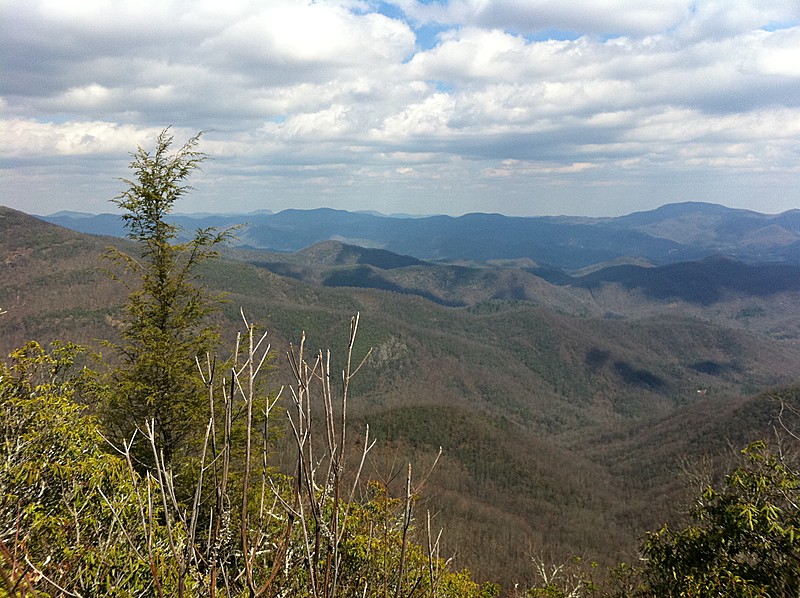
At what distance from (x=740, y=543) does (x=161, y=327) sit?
16.7 m

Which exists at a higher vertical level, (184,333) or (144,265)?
(144,265)

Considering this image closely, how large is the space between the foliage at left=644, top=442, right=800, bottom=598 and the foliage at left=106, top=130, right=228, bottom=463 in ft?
44.0

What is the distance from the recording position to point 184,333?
1691 centimetres

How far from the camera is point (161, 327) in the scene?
15.9 meters

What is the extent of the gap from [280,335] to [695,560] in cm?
18525

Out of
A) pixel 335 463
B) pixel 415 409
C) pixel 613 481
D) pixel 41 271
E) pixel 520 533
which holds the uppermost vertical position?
pixel 335 463

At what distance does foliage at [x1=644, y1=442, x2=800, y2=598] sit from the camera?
9242 millimetres

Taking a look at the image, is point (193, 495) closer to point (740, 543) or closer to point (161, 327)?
point (161, 327)

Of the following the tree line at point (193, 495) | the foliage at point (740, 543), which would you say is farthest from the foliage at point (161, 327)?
the foliage at point (740, 543)

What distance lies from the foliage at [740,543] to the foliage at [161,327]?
13.4 m

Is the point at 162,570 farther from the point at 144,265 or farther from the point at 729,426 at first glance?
the point at 729,426

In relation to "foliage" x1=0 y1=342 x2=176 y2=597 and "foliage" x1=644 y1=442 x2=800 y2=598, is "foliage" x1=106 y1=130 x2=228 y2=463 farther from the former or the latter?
"foliage" x1=644 y1=442 x2=800 y2=598

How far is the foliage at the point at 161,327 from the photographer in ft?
48.6

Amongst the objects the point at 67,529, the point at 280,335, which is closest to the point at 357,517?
the point at 67,529
